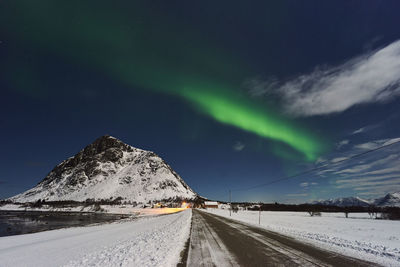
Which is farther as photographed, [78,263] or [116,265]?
[78,263]

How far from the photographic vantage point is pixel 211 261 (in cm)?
877

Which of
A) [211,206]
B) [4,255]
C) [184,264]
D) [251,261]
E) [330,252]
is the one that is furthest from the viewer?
[211,206]

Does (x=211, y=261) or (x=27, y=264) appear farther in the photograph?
(x=27, y=264)

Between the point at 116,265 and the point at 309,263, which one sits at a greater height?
the point at 309,263

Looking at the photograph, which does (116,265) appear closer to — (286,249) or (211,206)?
(286,249)

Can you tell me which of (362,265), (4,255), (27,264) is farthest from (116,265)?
(4,255)

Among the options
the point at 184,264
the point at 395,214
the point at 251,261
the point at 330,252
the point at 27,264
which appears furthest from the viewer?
the point at 395,214

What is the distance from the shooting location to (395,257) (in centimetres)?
1018

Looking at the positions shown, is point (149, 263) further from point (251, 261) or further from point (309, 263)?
point (309, 263)

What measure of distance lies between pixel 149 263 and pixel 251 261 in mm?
4247

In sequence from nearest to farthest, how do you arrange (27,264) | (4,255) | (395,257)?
(395,257)
(27,264)
(4,255)

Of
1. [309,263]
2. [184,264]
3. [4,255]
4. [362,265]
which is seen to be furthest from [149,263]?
[4,255]

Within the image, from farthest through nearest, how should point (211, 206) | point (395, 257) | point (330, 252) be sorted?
point (211, 206), point (330, 252), point (395, 257)

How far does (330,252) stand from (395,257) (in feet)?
8.96
